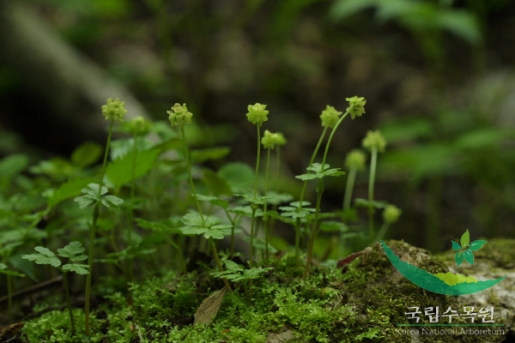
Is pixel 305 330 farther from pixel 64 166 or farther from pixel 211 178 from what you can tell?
pixel 64 166

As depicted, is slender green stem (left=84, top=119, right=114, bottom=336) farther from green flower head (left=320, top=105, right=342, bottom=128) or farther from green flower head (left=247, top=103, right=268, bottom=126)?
green flower head (left=320, top=105, right=342, bottom=128)

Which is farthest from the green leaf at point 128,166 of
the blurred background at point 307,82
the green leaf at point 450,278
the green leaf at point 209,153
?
the blurred background at point 307,82

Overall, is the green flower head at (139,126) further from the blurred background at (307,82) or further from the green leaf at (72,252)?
the blurred background at (307,82)

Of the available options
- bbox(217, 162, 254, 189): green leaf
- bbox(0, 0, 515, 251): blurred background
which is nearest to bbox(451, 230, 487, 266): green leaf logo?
bbox(217, 162, 254, 189): green leaf

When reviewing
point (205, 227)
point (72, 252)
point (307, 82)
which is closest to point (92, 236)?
point (72, 252)

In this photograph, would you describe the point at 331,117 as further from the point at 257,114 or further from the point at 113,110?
the point at 113,110
